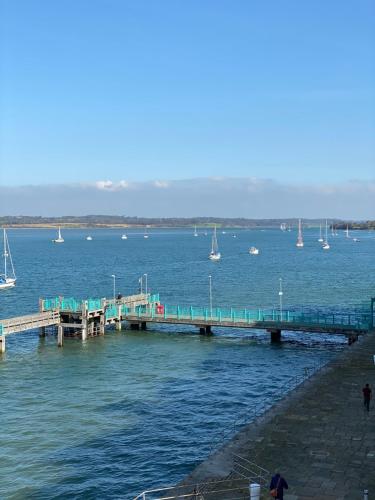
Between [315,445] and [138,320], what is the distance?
37.0 meters

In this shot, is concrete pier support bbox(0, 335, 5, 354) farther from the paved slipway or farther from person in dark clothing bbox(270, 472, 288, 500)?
person in dark clothing bbox(270, 472, 288, 500)

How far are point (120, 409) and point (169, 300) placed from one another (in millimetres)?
48193

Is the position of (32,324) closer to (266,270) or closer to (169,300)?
(169,300)

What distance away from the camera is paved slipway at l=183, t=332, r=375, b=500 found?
19391 millimetres

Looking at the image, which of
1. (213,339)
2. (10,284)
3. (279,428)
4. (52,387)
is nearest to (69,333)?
(213,339)

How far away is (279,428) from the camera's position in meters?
24.3

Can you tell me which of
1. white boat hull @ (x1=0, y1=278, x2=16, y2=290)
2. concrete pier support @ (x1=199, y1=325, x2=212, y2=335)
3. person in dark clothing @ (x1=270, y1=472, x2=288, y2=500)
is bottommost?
concrete pier support @ (x1=199, y1=325, x2=212, y2=335)

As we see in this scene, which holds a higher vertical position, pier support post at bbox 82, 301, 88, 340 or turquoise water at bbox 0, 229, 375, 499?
pier support post at bbox 82, 301, 88, 340

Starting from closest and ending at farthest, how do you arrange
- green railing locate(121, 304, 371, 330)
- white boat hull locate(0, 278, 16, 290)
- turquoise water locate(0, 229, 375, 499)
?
turquoise water locate(0, 229, 375, 499) < green railing locate(121, 304, 371, 330) < white boat hull locate(0, 278, 16, 290)

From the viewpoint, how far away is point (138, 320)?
5838 centimetres

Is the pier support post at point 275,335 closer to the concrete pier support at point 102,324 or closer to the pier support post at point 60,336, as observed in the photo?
the concrete pier support at point 102,324

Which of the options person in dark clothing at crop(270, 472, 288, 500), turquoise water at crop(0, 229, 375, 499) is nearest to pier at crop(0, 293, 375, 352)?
turquoise water at crop(0, 229, 375, 499)

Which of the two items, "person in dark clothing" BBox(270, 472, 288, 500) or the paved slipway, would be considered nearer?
"person in dark clothing" BBox(270, 472, 288, 500)

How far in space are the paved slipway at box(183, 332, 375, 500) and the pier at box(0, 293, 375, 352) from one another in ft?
66.4
